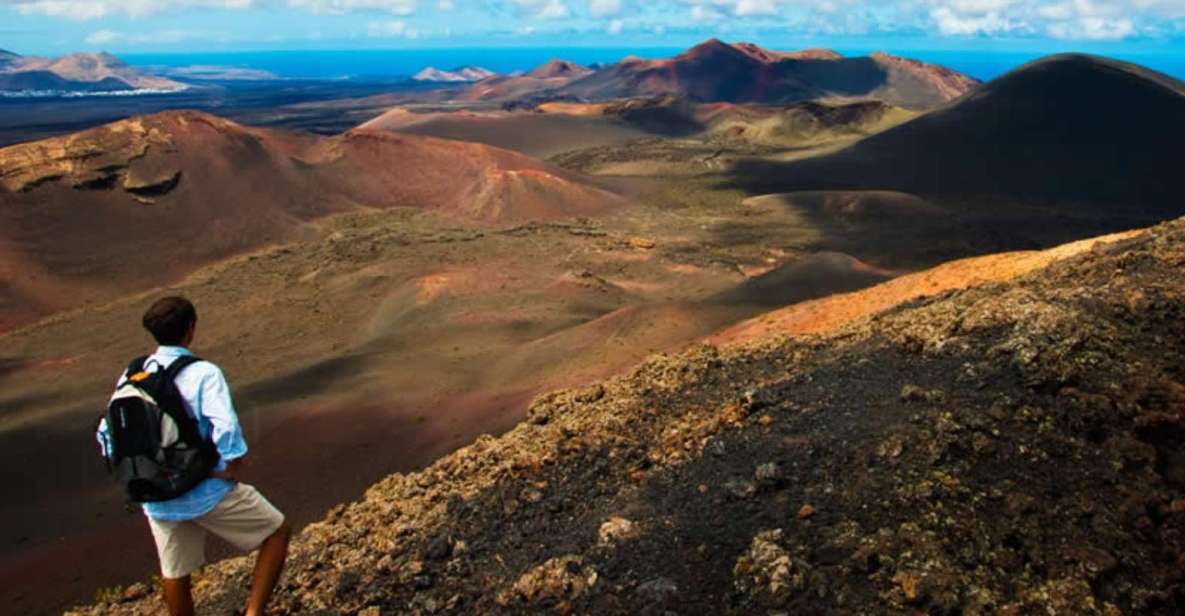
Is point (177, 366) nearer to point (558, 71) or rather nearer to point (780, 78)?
point (780, 78)

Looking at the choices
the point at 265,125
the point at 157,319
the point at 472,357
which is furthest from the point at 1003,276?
the point at 265,125

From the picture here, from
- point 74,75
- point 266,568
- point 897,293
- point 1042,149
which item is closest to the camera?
point 266,568

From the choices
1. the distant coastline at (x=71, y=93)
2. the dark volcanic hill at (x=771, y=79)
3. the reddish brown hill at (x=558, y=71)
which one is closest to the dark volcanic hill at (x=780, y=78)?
the dark volcanic hill at (x=771, y=79)

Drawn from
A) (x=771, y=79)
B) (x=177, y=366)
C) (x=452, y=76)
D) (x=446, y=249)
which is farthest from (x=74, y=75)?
(x=177, y=366)

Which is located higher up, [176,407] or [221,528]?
[176,407]

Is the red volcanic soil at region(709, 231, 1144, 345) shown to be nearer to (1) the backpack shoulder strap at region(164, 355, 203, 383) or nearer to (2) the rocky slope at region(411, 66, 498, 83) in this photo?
(1) the backpack shoulder strap at region(164, 355, 203, 383)

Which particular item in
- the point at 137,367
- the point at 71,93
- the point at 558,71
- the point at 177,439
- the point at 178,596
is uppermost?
the point at 558,71
